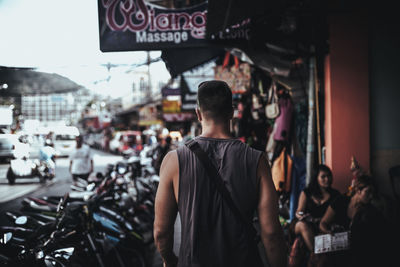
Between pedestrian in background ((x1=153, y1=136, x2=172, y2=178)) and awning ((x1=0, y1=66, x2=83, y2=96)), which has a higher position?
awning ((x1=0, y1=66, x2=83, y2=96))

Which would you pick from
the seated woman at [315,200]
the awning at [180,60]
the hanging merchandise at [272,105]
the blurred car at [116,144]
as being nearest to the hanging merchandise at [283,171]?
the hanging merchandise at [272,105]

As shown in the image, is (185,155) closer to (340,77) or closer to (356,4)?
(340,77)

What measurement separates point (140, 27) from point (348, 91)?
313 cm

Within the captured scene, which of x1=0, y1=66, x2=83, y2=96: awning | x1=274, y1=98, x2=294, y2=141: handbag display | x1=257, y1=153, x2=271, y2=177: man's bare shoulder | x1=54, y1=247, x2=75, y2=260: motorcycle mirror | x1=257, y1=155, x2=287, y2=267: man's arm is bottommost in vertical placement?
x1=54, y1=247, x2=75, y2=260: motorcycle mirror

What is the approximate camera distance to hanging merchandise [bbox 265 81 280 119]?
595 cm

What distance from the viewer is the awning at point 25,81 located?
4.77 metres

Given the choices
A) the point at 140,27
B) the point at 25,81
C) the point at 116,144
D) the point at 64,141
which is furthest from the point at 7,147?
the point at 64,141

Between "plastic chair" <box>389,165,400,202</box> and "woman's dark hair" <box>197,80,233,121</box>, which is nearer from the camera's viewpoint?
"woman's dark hair" <box>197,80,233,121</box>

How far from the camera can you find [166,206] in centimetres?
221

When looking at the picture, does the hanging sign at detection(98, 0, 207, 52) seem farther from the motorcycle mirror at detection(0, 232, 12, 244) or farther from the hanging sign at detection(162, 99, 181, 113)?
the hanging sign at detection(162, 99, 181, 113)

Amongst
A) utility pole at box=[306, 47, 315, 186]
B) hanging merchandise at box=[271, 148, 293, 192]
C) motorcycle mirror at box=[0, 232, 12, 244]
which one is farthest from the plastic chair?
motorcycle mirror at box=[0, 232, 12, 244]

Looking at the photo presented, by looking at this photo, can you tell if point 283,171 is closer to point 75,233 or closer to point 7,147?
point 75,233

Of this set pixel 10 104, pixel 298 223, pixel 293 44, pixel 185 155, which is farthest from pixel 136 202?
pixel 185 155

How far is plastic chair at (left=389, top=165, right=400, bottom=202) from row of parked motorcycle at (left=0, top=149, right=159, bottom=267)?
3.61 metres
